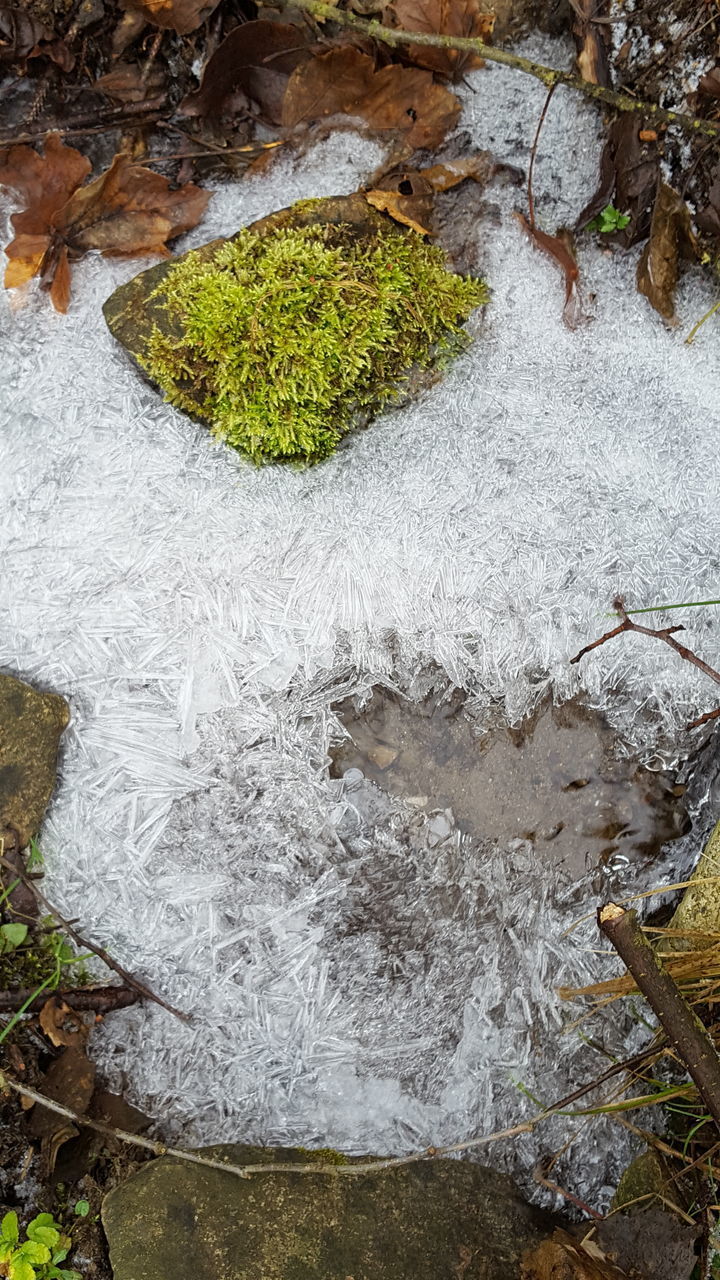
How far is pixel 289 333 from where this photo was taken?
2.41m

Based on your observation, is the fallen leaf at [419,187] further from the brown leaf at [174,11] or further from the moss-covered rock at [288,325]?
the brown leaf at [174,11]

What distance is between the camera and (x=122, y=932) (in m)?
2.41

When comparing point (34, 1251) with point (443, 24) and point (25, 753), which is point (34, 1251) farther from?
point (443, 24)

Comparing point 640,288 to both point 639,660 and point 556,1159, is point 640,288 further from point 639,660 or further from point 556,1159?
point 556,1159

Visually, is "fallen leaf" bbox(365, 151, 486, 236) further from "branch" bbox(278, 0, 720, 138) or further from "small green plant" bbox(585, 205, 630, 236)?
"small green plant" bbox(585, 205, 630, 236)

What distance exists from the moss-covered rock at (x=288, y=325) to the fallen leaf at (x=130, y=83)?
2.26 feet

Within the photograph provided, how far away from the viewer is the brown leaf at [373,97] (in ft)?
8.45

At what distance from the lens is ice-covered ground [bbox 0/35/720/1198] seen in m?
2.42

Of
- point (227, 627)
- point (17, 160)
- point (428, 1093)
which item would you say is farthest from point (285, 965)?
point (17, 160)

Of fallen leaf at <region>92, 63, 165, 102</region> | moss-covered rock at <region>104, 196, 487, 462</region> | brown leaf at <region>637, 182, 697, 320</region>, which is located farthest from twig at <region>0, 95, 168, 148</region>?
brown leaf at <region>637, 182, 697, 320</region>

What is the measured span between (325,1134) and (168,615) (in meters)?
1.62

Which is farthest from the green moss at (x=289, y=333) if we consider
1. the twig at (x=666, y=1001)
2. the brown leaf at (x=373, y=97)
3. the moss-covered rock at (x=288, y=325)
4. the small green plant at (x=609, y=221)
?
the twig at (x=666, y=1001)

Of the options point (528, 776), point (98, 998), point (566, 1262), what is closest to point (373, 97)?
point (528, 776)

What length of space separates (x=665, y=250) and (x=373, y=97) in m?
1.08
